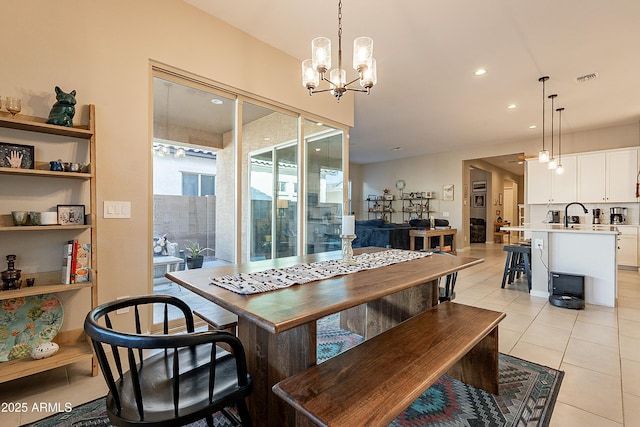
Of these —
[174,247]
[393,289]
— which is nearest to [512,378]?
[393,289]

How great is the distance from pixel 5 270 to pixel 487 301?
14.8ft

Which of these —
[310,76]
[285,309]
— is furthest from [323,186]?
[285,309]

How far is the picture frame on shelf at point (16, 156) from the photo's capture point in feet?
6.13

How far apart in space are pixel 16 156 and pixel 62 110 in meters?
0.40

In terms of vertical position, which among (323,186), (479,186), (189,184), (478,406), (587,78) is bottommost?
(478,406)

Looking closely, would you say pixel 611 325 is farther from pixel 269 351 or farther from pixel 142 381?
pixel 142 381

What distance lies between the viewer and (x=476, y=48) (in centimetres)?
333

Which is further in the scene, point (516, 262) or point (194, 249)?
point (516, 262)

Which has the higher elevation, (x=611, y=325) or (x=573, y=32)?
(x=573, y=32)

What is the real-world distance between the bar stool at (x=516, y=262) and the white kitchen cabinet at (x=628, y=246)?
8.67 feet

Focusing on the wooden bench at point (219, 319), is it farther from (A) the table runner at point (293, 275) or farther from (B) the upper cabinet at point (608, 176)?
(B) the upper cabinet at point (608, 176)

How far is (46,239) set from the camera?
2.05 m

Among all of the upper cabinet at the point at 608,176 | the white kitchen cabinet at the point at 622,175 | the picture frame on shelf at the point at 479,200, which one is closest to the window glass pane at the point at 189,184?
the upper cabinet at the point at 608,176

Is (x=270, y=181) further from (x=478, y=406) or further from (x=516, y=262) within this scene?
(x=516, y=262)
